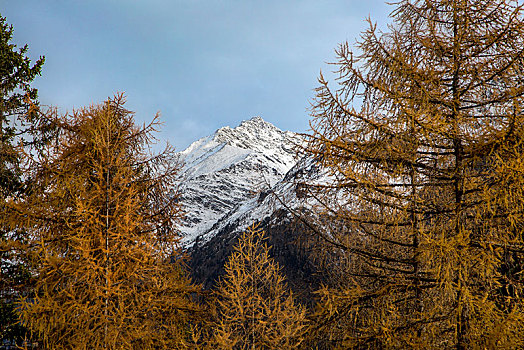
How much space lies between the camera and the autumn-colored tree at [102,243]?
16.6 ft

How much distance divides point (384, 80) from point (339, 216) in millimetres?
1893

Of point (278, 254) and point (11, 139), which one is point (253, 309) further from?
point (11, 139)

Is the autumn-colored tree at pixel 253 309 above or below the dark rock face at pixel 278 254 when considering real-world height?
below

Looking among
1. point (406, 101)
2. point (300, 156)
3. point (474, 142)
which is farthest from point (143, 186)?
point (474, 142)

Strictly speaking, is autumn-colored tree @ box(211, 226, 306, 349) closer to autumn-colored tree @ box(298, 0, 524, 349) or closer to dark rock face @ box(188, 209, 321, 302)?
dark rock face @ box(188, 209, 321, 302)

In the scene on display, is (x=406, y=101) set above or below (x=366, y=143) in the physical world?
above

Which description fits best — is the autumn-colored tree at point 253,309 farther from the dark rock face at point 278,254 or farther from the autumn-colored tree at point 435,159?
the autumn-colored tree at point 435,159

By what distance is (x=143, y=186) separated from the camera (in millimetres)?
6918

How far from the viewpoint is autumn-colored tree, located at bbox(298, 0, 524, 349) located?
3885mm

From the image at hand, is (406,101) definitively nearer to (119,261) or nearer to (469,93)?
(469,93)

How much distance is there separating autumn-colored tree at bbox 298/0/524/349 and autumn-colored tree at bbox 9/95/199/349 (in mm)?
2680

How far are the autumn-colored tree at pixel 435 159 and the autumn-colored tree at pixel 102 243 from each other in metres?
2.68

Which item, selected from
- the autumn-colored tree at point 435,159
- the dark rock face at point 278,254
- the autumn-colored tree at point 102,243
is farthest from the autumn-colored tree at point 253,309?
the autumn-colored tree at point 435,159

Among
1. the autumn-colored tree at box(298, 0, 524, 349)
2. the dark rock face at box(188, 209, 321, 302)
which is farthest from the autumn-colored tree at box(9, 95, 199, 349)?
the autumn-colored tree at box(298, 0, 524, 349)
